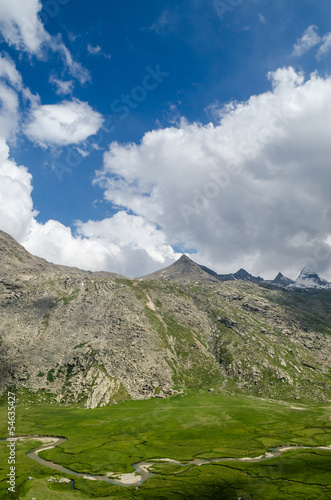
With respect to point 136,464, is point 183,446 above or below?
below

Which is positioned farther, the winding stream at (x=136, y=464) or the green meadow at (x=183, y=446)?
the winding stream at (x=136, y=464)

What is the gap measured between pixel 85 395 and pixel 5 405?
4514 cm

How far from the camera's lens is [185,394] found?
198 m

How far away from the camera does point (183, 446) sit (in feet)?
360

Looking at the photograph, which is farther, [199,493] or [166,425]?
[166,425]

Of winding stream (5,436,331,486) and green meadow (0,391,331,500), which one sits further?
winding stream (5,436,331,486)

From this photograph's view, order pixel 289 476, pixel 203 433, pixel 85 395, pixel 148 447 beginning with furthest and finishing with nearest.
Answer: pixel 85 395
pixel 203 433
pixel 148 447
pixel 289 476

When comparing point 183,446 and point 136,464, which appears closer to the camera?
point 136,464

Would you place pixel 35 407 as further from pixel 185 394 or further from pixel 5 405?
pixel 185 394

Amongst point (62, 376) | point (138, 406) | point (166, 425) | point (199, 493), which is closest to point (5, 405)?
point (62, 376)

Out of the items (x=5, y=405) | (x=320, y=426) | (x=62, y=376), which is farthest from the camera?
(x=62, y=376)

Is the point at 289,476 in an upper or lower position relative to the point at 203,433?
upper

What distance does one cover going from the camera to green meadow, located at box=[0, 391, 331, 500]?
227 feet

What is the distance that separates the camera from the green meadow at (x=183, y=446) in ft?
227
